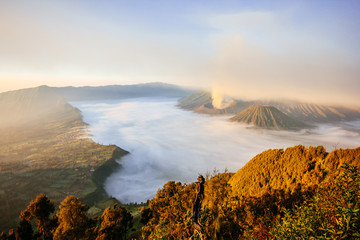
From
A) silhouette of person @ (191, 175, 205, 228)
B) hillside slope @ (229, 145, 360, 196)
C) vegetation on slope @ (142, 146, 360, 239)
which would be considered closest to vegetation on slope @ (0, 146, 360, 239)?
vegetation on slope @ (142, 146, 360, 239)

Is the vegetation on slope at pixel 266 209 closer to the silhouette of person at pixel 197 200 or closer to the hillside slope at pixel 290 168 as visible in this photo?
the hillside slope at pixel 290 168

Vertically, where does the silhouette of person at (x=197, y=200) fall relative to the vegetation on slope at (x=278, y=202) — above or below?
above

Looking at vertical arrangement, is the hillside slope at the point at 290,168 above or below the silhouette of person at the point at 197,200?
below

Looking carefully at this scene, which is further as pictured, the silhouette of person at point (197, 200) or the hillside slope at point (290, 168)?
the hillside slope at point (290, 168)

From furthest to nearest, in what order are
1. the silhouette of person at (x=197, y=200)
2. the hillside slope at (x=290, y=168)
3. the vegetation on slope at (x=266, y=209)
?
the hillside slope at (x=290, y=168)
the vegetation on slope at (x=266, y=209)
the silhouette of person at (x=197, y=200)

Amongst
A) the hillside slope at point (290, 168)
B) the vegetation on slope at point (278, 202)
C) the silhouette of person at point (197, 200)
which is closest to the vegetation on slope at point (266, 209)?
the vegetation on slope at point (278, 202)

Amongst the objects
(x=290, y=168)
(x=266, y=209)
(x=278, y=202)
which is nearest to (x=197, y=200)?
(x=266, y=209)

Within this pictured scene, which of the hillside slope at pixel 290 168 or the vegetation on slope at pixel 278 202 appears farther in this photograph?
the hillside slope at pixel 290 168

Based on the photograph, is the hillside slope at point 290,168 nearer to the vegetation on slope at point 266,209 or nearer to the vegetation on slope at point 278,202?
the vegetation on slope at point 278,202

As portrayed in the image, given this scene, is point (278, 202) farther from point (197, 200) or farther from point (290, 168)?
point (197, 200)

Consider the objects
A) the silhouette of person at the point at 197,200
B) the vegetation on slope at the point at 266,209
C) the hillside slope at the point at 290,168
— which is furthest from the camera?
the hillside slope at the point at 290,168

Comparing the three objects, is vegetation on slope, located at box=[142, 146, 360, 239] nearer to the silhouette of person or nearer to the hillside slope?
the hillside slope

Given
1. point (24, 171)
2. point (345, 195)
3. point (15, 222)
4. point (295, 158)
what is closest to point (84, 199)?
point (15, 222)

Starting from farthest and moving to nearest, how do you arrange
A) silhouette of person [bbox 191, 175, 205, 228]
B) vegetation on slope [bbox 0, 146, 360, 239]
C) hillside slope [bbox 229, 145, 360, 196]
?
hillside slope [bbox 229, 145, 360, 196], vegetation on slope [bbox 0, 146, 360, 239], silhouette of person [bbox 191, 175, 205, 228]
